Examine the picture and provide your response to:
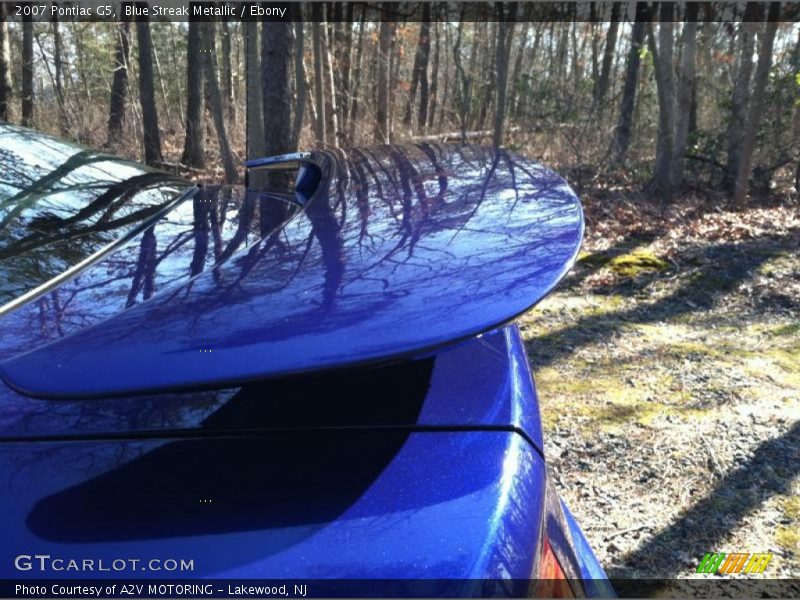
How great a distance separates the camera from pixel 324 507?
843mm

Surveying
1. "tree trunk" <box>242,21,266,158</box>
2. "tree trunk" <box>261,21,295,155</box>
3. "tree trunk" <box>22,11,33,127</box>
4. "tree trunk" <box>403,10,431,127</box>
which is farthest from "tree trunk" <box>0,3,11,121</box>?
"tree trunk" <box>403,10,431,127</box>

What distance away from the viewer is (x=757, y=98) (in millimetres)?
8734

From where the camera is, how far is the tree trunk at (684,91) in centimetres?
940

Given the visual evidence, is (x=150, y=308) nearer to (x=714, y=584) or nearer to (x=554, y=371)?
(x=714, y=584)

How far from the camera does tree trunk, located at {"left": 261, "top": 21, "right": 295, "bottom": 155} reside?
22.0ft

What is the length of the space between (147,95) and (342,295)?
43.5ft

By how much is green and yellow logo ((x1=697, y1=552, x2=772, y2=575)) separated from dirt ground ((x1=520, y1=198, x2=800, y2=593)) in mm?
28

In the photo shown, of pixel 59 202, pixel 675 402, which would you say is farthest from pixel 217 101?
pixel 59 202

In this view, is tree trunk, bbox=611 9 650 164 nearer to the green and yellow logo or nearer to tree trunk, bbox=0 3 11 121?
tree trunk, bbox=0 3 11 121

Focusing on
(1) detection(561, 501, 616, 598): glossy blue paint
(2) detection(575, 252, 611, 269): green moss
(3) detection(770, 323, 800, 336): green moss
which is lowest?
(3) detection(770, 323, 800, 336): green moss

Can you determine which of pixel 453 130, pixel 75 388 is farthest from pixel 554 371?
pixel 453 130

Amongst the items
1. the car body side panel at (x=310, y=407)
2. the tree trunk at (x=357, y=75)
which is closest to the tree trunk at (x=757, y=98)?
the tree trunk at (x=357, y=75)

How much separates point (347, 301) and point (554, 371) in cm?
326

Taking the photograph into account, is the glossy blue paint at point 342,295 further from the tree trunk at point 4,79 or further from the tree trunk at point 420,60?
the tree trunk at point 420,60
